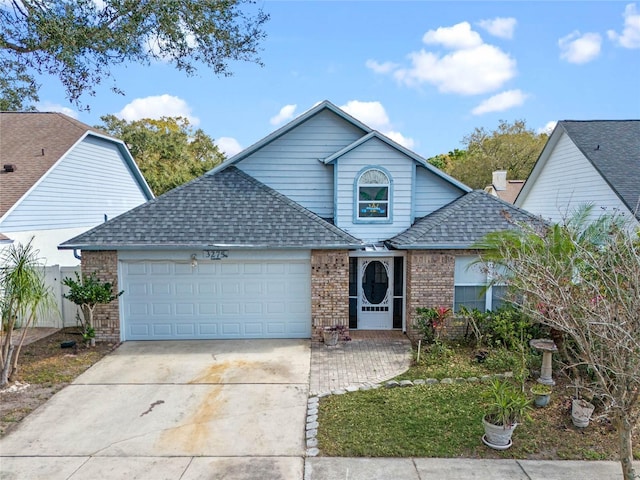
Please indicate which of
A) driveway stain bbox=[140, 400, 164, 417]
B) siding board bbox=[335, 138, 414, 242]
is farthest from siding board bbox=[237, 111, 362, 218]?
driveway stain bbox=[140, 400, 164, 417]

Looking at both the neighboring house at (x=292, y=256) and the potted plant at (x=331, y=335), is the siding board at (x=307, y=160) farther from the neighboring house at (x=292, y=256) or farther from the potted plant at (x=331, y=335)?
the potted plant at (x=331, y=335)

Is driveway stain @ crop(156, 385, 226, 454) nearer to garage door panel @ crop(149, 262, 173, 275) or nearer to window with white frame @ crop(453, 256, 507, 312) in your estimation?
garage door panel @ crop(149, 262, 173, 275)

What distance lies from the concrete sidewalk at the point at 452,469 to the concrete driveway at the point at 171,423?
42cm

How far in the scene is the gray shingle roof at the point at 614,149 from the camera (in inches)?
528

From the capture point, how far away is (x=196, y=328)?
10906 millimetres

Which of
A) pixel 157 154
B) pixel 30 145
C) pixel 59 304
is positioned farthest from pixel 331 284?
pixel 157 154

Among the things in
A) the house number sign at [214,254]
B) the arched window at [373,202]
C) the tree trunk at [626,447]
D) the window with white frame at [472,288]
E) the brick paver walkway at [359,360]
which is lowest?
the brick paver walkway at [359,360]

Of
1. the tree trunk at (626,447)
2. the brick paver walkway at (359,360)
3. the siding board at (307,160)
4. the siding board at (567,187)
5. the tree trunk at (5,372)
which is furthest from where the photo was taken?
the siding board at (567,187)

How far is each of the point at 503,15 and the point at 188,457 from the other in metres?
11.7

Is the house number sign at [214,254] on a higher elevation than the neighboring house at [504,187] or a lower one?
lower

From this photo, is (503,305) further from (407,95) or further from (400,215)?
(407,95)

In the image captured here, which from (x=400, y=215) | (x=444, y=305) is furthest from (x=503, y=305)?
(x=400, y=215)

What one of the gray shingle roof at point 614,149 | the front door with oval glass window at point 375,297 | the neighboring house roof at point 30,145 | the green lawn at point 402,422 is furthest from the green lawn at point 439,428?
the neighboring house roof at point 30,145

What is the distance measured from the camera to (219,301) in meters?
10.9
